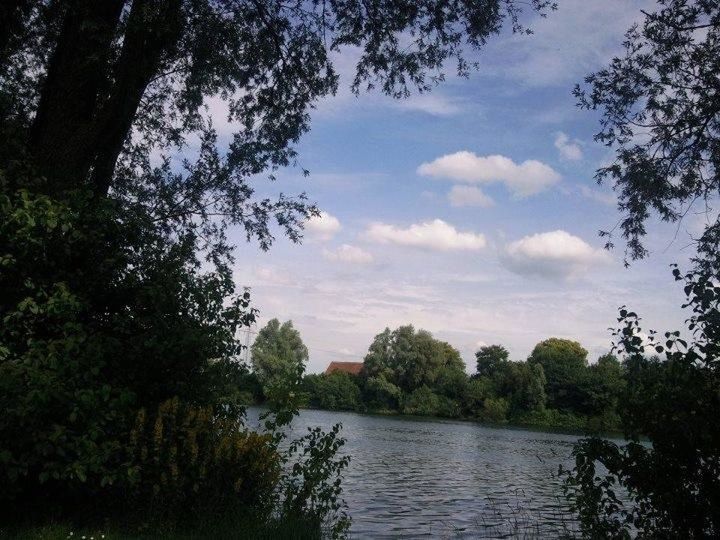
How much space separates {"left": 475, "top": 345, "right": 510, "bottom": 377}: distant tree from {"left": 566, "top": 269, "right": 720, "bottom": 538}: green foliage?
105m

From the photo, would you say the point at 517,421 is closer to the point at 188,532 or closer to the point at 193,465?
the point at 193,465

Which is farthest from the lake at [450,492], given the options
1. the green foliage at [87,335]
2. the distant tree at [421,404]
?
the distant tree at [421,404]

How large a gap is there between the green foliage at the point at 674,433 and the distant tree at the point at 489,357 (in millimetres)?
104536

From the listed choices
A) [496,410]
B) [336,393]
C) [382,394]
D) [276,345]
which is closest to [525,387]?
[496,410]

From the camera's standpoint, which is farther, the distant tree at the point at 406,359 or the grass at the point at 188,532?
the distant tree at the point at 406,359

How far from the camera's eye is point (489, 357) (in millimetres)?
112500

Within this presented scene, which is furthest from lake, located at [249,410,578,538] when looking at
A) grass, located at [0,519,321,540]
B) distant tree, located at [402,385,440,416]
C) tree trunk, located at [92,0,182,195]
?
distant tree, located at [402,385,440,416]

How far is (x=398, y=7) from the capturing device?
1177cm

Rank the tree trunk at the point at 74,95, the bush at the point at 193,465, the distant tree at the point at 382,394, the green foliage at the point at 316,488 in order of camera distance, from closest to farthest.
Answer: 1. the bush at the point at 193,465
2. the green foliage at the point at 316,488
3. the tree trunk at the point at 74,95
4. the distant tree at the point at 382,394

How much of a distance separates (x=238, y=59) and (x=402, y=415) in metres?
78.8

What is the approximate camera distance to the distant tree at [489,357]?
362ft

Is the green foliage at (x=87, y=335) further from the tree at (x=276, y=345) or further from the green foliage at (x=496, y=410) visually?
the green foliage at (x=496, y=410)

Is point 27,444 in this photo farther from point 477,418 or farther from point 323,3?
point 477,418

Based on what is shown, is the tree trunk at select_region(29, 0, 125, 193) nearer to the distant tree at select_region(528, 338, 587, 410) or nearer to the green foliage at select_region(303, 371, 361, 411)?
the green foliage at select_region(303, 371, 361, 411)
